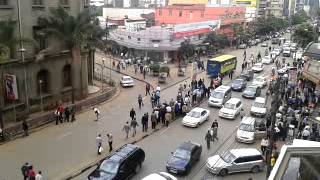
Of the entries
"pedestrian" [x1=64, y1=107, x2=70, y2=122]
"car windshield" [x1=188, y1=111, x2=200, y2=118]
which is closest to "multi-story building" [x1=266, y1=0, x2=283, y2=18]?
"car windshield" [x1=188, y1=111, x2=200, y2=118]

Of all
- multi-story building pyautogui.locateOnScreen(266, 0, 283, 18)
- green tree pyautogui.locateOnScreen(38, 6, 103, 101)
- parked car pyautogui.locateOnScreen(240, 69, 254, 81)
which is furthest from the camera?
multi-story building pyautogui.locateOnScreen(266, 0, 283, 18)

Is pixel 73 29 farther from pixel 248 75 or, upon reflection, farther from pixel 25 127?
pixel 248 75

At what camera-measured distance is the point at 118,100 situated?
38.7 m

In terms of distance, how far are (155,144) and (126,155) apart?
6042 mm

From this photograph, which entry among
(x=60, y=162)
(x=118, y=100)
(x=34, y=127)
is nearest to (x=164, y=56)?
(x=118, y=100)

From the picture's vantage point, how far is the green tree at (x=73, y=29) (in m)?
32.4

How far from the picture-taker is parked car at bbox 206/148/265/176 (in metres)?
22.1

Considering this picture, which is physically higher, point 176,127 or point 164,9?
point 164,9

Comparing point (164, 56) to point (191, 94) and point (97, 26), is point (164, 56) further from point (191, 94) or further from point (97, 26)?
point (97, 26)

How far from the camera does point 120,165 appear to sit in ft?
66.6

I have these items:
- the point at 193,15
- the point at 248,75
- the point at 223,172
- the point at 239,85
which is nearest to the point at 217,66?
the point at 248,75

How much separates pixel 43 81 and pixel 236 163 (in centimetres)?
1859

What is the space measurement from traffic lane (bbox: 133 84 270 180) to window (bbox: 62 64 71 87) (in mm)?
10865

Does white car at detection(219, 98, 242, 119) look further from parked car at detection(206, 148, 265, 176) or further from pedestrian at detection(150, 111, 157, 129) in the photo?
parked car at detection(206, 148, 265, 176)
